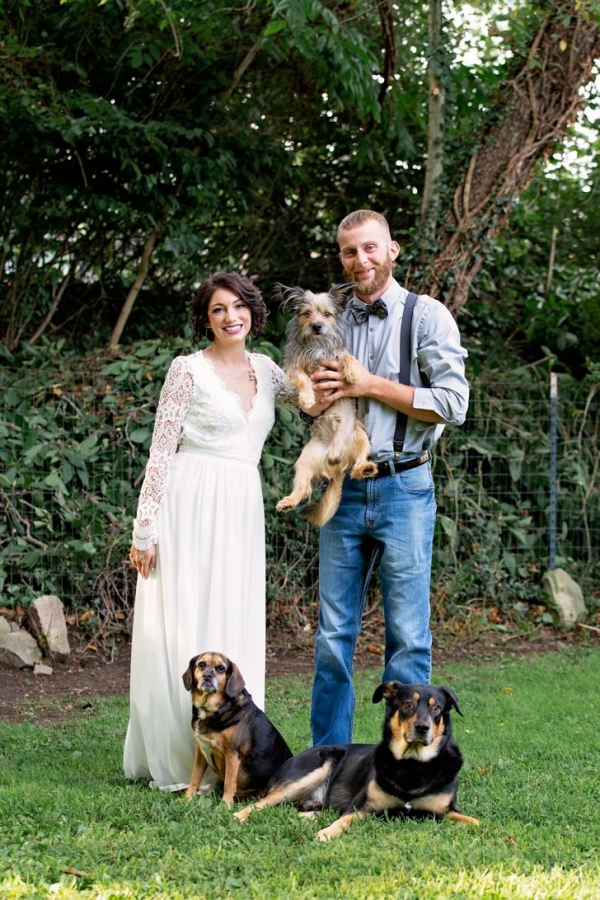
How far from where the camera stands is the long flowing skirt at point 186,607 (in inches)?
169

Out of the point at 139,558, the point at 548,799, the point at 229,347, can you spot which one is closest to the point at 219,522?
the point at 139,558

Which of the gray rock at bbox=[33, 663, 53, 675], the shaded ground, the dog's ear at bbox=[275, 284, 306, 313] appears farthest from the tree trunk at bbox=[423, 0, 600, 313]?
the gray rock at bbox=[33, 663, 53, 675]

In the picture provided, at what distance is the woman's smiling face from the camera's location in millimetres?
4328

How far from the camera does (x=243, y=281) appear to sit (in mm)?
4398

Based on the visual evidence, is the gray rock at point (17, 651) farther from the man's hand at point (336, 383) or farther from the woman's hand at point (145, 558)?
the man's hand at point (336, 383)

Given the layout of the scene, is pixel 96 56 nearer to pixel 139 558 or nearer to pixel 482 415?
pixel 482 415

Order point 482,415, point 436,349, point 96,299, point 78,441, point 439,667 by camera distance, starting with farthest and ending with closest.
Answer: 1. point 96,299
2. point 482,415
3. point 78,441
4. point 439,667
5. point 436,349

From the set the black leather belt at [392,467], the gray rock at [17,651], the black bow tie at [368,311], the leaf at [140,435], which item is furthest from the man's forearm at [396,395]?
the gray rock at [17,651]

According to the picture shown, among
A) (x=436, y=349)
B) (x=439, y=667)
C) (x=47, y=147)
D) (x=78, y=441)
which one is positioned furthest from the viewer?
(x=47, y=147)

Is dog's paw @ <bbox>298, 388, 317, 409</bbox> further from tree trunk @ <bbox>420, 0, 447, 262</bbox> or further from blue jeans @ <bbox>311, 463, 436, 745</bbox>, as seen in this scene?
tree trunk @ <bbox>420, 0, 447, 262</bbox>

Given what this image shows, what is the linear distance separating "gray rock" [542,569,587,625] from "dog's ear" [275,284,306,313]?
4811 millimetres

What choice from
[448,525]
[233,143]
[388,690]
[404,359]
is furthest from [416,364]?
[233,143]

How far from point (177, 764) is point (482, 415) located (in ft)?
17.4

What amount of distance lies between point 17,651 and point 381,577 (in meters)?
3.66
